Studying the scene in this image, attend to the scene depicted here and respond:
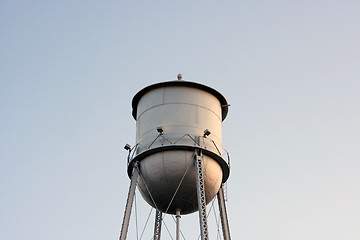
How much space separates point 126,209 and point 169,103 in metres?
4.38

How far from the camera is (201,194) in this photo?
19453 mm

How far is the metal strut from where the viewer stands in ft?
60.7

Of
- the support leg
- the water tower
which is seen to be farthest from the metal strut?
the support leg

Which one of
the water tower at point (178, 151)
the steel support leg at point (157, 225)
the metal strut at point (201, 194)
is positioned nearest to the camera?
the metal strut at point (201, 194)

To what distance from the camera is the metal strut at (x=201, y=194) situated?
18.5 metres

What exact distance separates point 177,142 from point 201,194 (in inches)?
83.2

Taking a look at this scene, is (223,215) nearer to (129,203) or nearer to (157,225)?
(157,225)

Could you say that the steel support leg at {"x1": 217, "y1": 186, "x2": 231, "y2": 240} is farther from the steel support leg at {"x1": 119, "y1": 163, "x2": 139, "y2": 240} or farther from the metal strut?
the steel support leg at {"x1": 119, "y1": 163, "x2": 139, "y2": 240}

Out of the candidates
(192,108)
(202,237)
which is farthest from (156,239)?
(192,108)

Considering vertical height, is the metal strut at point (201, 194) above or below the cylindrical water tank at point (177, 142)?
below

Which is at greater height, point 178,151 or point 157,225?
point 178,151

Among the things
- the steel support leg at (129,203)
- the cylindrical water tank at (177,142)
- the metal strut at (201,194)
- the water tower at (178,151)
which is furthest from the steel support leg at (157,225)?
the metal strut at (201,194)

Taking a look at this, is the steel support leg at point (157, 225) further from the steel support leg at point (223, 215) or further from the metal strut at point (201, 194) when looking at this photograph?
the metal strut at point (201, 194)

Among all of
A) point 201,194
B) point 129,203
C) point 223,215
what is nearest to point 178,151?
point 201,194
